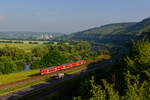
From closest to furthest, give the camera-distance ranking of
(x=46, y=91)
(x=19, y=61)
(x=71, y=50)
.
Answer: (x=46, y=91), (x=19, y=61), (x=71, y=50)

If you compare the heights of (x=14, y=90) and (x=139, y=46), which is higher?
(x=139, y=46)

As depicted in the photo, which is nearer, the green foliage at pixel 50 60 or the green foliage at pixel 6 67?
the green foliage at pixel 6 67

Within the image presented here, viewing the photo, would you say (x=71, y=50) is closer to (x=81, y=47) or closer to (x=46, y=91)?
(x=81, y=47)

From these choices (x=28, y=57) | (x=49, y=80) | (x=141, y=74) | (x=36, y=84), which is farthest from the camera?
(x=28, y=57)

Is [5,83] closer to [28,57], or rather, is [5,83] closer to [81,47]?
[28,57]

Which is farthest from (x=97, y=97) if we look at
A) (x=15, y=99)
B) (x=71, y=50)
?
(x=71, y=50)

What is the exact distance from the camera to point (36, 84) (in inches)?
1742

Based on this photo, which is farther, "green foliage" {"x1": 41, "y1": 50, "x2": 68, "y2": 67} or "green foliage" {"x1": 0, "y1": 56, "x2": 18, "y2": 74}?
"green foliage" {"x1": 41, "y1": 50, "x2": 68, "y2": 67}

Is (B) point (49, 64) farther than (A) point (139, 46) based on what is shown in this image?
Yes

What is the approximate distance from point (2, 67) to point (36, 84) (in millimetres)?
40598

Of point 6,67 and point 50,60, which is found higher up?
point 50,60

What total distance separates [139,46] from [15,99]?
94.6 feet

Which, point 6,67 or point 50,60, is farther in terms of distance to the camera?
point 50,60

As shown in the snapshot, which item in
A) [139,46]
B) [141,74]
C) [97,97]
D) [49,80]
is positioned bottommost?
[49,80]
